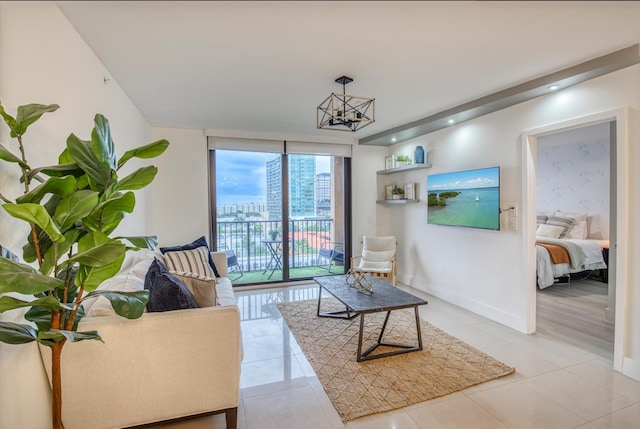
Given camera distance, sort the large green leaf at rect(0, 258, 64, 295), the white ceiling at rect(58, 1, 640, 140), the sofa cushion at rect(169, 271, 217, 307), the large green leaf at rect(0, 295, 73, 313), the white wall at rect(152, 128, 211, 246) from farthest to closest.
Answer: the white wall at rect(152, 128, 211, 246) < the sofa cushion at rect(169, 271, 217, 307) < the white ceiling at rect(58, 1, 640, 140) < the large green leaf at rect(0, 295, 73, 313) < the large green leaf at rect(0, 258, 64, 295)

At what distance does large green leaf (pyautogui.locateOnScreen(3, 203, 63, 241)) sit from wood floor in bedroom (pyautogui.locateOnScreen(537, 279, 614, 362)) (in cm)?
373

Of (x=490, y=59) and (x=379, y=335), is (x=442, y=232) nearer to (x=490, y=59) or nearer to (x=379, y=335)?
(x=379, y=335)

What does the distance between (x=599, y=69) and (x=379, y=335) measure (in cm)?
277

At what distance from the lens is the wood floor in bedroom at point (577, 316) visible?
280 centimetres

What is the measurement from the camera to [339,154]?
16.3 feet

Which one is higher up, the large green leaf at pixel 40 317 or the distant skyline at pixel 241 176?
the distant skyline at pixel 241 176

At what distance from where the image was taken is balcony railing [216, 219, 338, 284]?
5.03 m

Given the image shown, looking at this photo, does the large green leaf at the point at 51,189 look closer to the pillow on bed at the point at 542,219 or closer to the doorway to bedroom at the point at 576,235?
the doorway to bedroom at the point at 576,235

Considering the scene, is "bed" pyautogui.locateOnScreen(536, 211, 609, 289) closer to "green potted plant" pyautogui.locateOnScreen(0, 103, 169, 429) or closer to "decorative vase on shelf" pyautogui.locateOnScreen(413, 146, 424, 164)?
"decorative vase on shelf" pyautogui.locateOnScreen(413, 146, 424, 164)

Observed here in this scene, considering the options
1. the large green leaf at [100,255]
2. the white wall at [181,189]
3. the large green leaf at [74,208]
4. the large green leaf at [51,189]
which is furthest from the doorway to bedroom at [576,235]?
the white wall at [181,189]

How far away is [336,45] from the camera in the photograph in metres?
2.04

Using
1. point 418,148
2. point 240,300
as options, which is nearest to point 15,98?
point 240,300

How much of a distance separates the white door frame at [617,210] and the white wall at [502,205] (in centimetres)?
5

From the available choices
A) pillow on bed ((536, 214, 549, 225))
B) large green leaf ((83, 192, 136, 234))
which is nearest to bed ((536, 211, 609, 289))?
pillow on bed ((536, 214, 549, 225))
